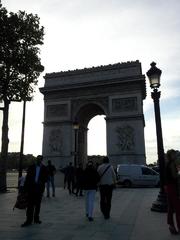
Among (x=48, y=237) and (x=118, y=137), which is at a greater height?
(x=118, y=137)

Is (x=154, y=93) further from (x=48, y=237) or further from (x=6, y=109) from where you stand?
(x=6, y=109)

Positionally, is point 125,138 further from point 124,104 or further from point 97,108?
point 97,108

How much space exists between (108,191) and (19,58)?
1190 cm

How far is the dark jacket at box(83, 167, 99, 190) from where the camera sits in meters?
8.38

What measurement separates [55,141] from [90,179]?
101 feet

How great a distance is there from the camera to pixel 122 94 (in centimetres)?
3747

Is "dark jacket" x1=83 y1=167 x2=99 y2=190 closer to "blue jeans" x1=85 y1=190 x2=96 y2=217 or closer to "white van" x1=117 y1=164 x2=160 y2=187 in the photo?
"blue jeans" x1=85 y1=190 x2=96 y2=217

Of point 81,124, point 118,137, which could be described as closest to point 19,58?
point 118,137

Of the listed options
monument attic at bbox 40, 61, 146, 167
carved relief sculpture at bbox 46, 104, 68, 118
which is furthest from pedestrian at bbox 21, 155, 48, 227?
carved relief sculpture at bbox 46, 104, 68, 118

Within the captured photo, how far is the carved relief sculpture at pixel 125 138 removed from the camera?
35375 mm

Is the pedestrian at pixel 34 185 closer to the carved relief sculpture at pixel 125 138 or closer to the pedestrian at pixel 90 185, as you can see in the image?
the pedestrian at pixel 90 185

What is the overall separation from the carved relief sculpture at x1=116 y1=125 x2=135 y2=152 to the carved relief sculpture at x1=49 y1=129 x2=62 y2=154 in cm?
741

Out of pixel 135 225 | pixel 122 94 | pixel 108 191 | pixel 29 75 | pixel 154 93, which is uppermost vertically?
pixel 122 94

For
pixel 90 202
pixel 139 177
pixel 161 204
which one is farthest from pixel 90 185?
pixel 139 177
